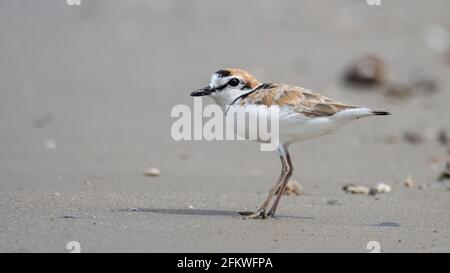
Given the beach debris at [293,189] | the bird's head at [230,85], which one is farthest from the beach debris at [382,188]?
the bird's head at [230,85]

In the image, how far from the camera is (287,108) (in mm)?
6145

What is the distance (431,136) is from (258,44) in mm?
4356

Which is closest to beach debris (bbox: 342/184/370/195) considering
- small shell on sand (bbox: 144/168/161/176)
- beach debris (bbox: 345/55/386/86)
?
small shell on sand (bbox: 144/168/161/176)

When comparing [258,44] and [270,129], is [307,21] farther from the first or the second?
[270,129]

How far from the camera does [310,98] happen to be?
6.26 m

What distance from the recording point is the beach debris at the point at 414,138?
10002 millimetres

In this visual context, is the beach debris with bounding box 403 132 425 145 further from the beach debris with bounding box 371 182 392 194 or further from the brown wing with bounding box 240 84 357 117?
the brown wing with bounding box 240 84 357 117

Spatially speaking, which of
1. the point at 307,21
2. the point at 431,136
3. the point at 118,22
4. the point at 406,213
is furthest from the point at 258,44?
the point at 406,213

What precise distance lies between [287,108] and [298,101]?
0.12 meters

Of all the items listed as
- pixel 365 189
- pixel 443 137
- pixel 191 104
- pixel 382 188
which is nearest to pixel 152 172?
pixel 365 189

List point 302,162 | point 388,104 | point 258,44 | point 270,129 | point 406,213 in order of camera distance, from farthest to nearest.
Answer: point 258,44 → point 388,104 → point 302,162 → point 406,213 → point 270,129

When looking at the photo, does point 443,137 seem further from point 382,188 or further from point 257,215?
point 257,215

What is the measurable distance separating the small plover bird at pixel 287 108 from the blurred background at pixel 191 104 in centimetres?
57

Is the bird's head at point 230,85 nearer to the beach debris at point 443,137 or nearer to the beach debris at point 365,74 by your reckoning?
the beach debris at point 443,137
